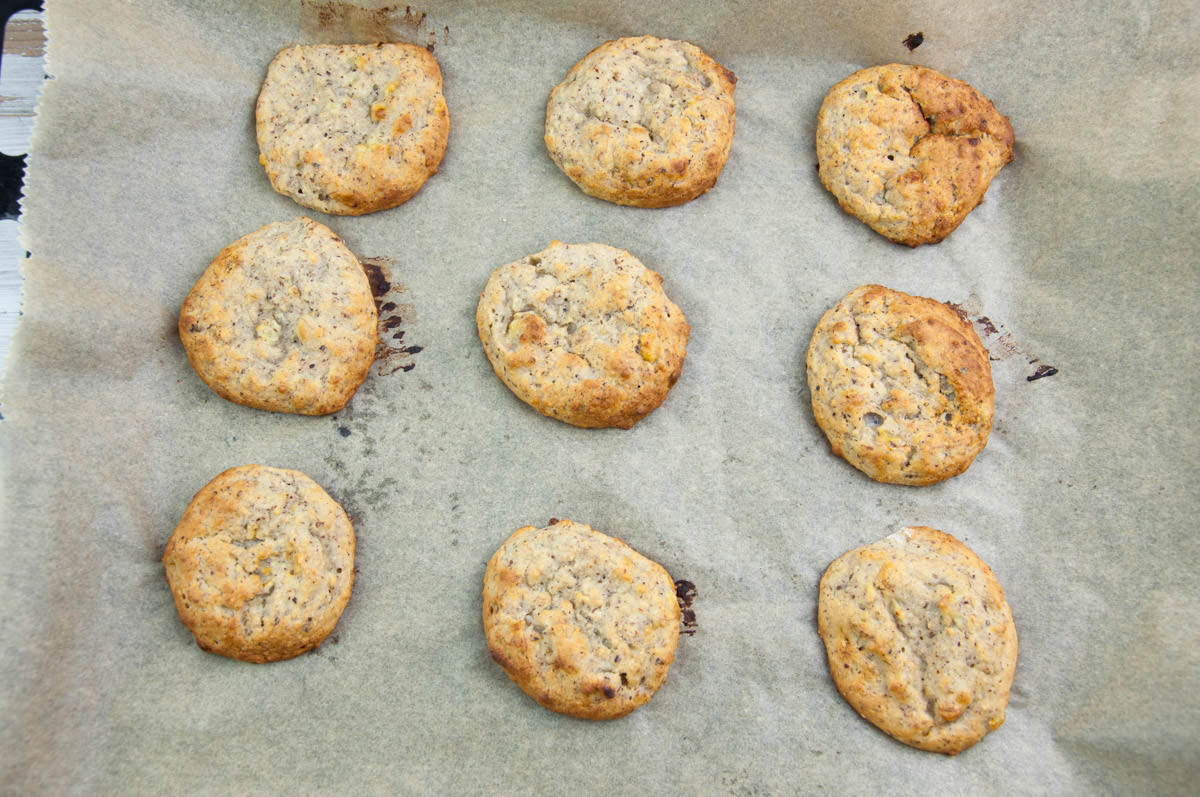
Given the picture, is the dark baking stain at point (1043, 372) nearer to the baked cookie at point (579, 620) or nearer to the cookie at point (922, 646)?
the cookie at point (922, 646)

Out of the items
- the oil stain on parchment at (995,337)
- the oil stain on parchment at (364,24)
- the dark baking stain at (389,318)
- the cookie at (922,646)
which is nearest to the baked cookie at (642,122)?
the oil stain on parchment at (364,24)

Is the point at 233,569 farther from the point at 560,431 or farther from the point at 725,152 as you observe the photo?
the point at 725,152

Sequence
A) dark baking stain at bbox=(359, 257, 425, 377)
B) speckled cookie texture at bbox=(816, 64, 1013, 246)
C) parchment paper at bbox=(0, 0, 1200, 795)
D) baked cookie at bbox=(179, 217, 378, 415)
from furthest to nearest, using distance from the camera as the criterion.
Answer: speckled cookie texture at bbox=(816, 64, 1013, 246) → dark baking stain at bbox=(359, 257, 425, 377) → baked cookie at bbox=(179, 217, 378, 415) → parchment paper at bbox=(0, 0, 1200, 795)

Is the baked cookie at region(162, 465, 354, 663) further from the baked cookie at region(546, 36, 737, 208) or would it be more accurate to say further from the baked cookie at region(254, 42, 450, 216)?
the baked cookie at region(546, 36, 737, 208)

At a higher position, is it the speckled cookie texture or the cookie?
the speckled cookie texture

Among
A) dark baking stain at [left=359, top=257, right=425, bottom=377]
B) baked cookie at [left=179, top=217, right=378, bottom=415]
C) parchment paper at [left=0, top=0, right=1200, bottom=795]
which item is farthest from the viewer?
dark baking stain at [left=359, top=257, right=425, bottom=377]

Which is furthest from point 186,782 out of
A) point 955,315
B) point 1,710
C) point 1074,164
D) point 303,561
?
point 1074,164

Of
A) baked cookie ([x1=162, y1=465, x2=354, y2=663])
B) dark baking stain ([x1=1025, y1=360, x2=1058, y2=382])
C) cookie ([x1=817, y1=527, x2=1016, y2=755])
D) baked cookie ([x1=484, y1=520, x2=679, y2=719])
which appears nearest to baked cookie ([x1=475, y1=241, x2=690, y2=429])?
baked cookie ([x1=484, y1=520, x2=679, y2=719])
